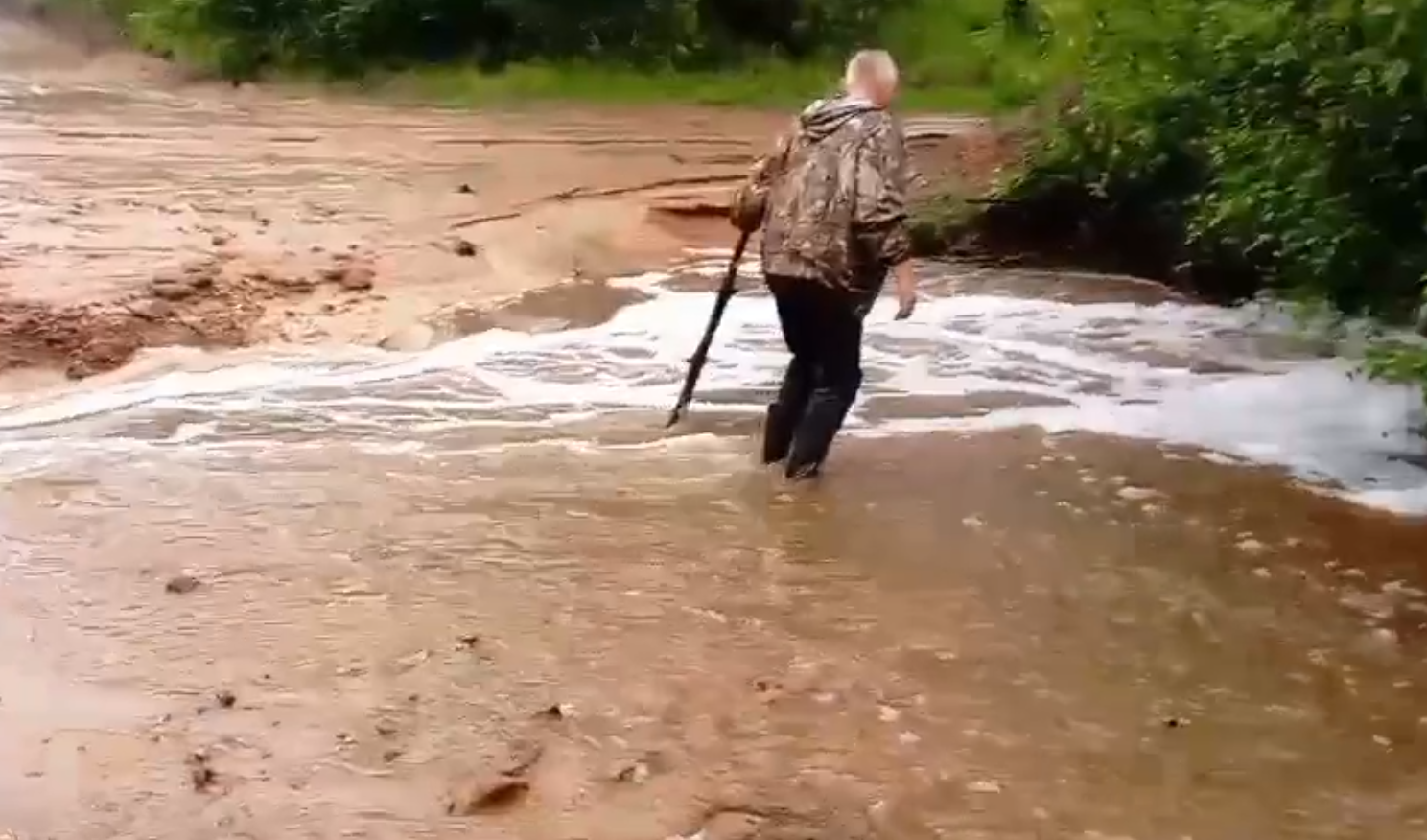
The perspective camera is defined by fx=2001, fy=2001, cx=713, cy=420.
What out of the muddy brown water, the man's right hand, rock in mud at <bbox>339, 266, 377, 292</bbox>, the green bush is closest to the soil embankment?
rock in mud at <bbox>339, 266, 377, 292</bbox>

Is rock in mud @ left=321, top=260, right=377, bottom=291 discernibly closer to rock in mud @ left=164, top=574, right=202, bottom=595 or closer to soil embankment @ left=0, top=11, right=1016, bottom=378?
soil embankment @ left=0, top=11, right=1016, bottom=378

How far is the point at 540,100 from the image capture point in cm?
2061

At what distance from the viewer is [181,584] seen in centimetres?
725

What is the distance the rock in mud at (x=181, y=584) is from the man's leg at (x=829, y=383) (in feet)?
8.91

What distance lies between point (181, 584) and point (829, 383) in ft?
9.46

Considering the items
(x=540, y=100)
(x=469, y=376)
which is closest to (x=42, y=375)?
(x=469, y=376)

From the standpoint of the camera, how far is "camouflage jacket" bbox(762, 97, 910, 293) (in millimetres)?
8148

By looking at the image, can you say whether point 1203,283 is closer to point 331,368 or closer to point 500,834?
point 331,368

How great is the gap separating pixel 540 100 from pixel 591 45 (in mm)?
2234

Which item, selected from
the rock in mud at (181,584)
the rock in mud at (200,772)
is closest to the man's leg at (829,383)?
the rock in mud at (181,584)

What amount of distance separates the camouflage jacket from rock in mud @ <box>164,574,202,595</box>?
2646 millimetres

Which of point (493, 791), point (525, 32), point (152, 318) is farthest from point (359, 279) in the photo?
point (525, 32)

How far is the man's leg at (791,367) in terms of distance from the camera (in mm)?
8398

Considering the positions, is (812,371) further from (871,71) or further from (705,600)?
(705,600)
